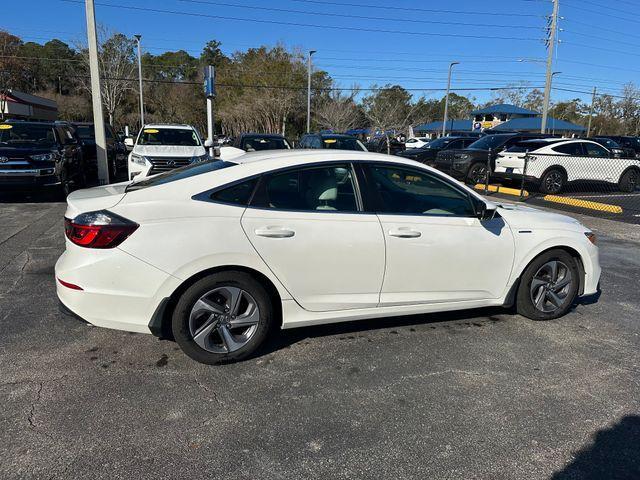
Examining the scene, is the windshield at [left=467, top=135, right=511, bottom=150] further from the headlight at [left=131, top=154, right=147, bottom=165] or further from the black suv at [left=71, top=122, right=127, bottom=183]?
the black suv at [left=71, top=122, right=127, bottom=183]

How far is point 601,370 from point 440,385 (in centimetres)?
136

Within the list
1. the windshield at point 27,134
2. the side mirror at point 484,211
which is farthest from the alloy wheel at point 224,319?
the windshield at point 27,134

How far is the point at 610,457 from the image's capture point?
8.86 ft

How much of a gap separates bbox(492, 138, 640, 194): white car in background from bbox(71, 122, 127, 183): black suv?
1266 centimetres

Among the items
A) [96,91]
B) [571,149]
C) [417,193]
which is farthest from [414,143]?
[417,193]

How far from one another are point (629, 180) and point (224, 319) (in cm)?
1543

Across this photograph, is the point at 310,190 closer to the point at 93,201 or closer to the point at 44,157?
the point at 93,201

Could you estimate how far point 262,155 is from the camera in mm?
4059

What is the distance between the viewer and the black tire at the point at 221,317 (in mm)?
3398

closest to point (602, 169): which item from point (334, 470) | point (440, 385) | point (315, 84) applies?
point (440, 385)

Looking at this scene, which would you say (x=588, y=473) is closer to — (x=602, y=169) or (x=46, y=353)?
(x=46, y=353)

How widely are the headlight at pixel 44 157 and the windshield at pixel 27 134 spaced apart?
82cm

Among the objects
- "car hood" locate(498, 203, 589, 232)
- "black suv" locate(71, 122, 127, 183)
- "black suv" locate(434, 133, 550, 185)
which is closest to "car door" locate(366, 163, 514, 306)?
"car hood" locate(498, 203, 589, 232)

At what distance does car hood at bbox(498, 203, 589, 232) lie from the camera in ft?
14.3
